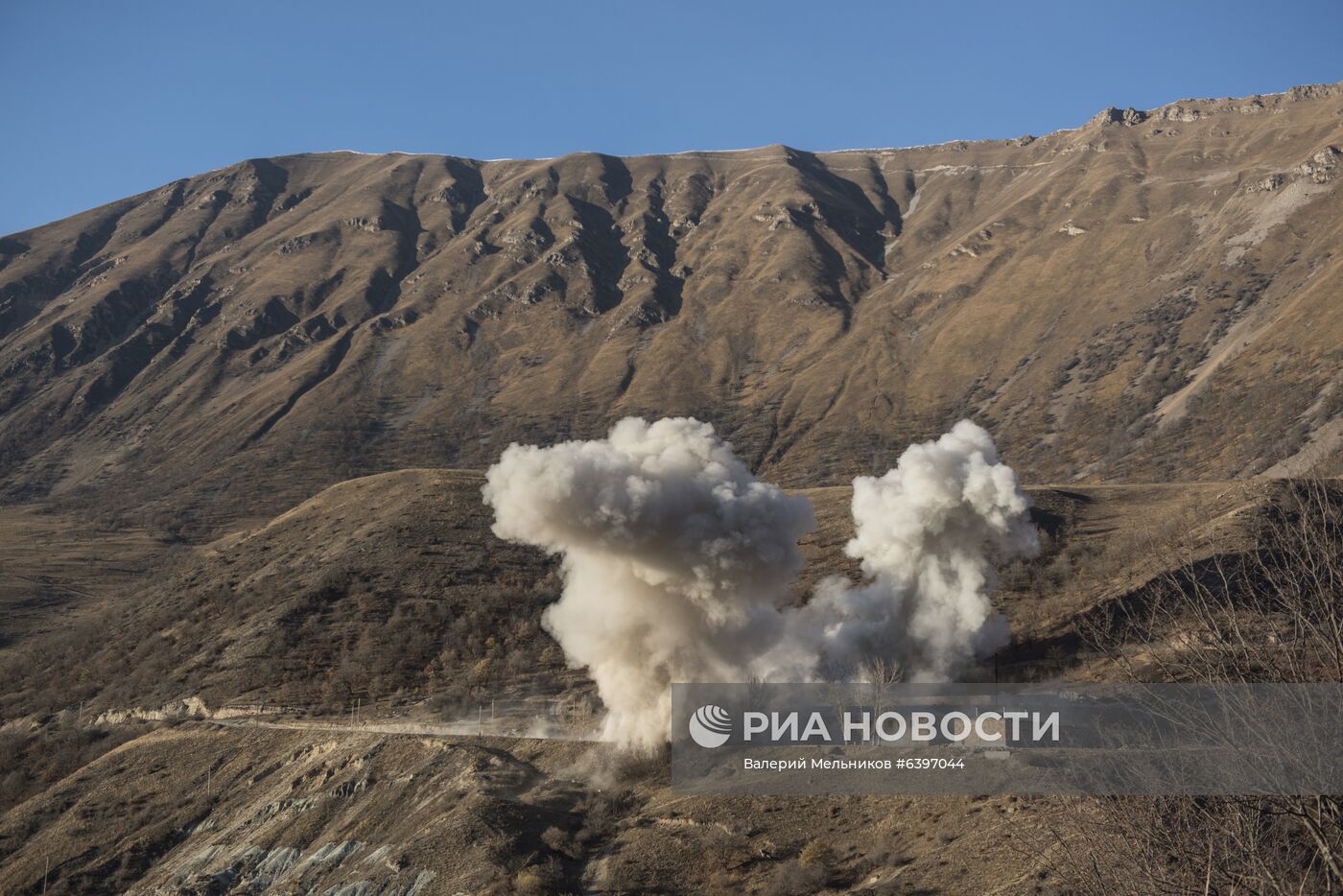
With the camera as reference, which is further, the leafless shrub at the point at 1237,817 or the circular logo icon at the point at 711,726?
the circular logo icon at the point at 711,726

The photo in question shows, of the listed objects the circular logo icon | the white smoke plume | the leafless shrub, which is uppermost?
the white smoke plume

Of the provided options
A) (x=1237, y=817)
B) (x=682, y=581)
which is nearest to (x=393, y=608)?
(x=682, y=581)

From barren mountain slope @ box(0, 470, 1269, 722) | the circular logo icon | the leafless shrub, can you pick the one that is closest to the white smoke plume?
the circular logo icon

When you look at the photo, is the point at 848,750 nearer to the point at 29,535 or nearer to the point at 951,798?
the point at 951,798

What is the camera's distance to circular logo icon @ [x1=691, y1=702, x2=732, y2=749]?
5088cm

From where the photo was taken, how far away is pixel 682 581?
171ft

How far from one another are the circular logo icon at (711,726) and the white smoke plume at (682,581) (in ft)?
5.26

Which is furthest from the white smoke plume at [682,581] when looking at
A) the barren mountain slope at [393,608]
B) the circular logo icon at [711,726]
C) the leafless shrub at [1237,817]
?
the leafless shrub at [1237,817]

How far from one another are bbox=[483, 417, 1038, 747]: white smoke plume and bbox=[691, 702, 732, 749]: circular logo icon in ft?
5.26

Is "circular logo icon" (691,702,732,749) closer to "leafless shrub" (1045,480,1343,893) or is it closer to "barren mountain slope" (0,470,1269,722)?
"barren mountain slope" (0,470,1269,722)

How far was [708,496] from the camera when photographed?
53.4 m

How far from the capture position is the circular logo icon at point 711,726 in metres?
50.9

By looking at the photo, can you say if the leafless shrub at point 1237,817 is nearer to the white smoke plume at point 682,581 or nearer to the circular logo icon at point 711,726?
the circular logo icon at point 711,726

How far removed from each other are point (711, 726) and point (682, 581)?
730 centimetres
